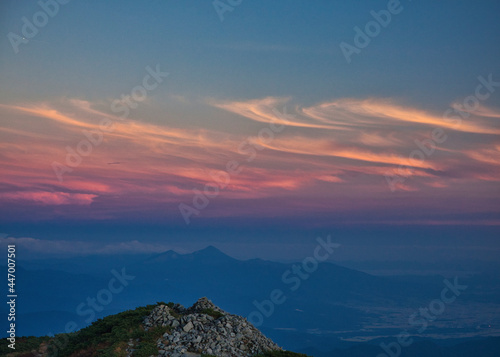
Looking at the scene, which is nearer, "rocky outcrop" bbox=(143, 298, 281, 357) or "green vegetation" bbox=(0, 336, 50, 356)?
"rocky outcrop" bbox=(143, 298, 281, 357)

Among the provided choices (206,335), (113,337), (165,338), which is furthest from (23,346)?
(206,335)

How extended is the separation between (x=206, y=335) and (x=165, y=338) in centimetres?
345

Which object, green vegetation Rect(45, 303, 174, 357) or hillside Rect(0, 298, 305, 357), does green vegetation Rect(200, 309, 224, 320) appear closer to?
hillside Rect(0, 298, 305, 357)

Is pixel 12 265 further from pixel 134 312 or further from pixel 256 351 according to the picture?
pixel 256 351

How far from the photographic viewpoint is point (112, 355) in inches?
1438

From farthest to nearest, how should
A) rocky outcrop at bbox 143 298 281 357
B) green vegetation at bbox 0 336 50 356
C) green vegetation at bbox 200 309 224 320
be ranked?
green vegetation at bbox 0 336 50 356, green vegetation at bbox 200 309 224 320, rocky outcrop at bbox 143 298 281 357

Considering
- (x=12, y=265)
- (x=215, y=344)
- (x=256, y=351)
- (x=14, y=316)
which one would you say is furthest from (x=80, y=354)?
(x=256, y=351)

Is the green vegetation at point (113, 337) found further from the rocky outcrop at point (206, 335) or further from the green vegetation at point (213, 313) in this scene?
the green vegetation at point (213, 313)

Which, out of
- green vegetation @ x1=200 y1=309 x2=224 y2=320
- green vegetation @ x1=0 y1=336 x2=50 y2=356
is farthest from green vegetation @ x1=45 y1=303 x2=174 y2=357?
green vegetation @ x1=200 y1=309 x2=224 y2=320

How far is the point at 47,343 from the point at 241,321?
68.2 ft

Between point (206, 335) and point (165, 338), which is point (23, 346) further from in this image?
point (206, 335)

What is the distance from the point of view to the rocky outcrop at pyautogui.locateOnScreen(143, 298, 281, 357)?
3728cm

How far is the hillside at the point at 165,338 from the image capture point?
122ft

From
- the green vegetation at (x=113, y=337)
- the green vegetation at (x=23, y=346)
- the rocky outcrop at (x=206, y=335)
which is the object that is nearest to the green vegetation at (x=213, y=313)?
the rocky outcrop at (x=206, y=335)
